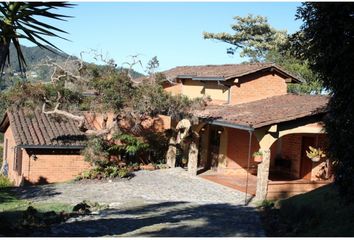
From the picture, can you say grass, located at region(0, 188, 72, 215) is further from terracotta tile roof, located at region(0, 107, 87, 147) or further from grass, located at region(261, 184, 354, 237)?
grass, located at region(261, 184, 354, 237)

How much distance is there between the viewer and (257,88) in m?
22.1

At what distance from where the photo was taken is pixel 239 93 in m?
21.8

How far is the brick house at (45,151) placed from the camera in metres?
19.4

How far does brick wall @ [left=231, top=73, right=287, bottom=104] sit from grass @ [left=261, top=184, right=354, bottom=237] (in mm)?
9586

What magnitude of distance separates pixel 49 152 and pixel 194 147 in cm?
636

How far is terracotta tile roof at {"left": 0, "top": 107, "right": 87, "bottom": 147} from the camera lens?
19641 millimetres

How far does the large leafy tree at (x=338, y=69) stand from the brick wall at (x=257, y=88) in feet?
42.3

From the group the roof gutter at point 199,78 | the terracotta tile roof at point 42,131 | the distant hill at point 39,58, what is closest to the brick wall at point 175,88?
the roof gutter at point 199,78

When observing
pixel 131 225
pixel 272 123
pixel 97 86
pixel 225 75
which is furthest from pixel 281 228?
pixel 225 75

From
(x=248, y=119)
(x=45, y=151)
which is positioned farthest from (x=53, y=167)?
(x=248, y=119)

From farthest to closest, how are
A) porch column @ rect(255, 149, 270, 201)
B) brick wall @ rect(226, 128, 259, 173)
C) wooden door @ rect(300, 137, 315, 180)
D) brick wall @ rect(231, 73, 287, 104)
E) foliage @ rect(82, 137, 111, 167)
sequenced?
brick wall @ rect(231, 73, 287, 104)
brick wall @ rect(226, 128, 259, 173)
wooden door @ rect(300, 137, 315, 180)
foliage @ rect(82, 137, 111, 167)
porch column @ rect(255, 149, 270, 201)

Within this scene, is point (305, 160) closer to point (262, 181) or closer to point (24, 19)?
point (262, 181)

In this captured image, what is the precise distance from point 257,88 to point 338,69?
14.2 meters

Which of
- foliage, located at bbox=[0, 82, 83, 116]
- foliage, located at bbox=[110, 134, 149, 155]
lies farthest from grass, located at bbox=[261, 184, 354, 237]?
foliage, located at bbox=[0, 82, 83, 116]
